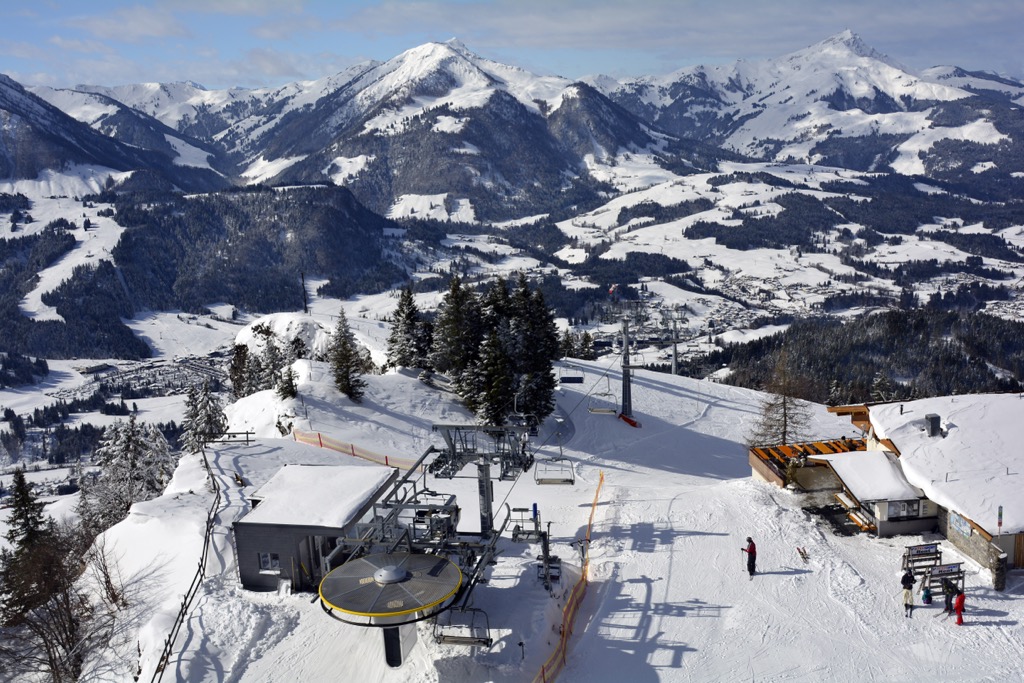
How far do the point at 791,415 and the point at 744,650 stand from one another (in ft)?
88.0

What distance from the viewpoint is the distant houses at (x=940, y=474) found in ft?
78.5

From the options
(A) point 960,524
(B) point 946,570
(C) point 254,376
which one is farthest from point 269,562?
(C) point 254,376

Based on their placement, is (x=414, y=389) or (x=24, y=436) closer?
(x=414, y=389)

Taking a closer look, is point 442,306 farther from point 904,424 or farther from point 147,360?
point 147,360

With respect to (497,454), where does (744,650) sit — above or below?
below

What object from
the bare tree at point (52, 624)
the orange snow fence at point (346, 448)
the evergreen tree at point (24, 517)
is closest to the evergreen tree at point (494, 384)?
the orange snow fence at point (346, 448)

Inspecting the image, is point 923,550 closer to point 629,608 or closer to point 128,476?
point 629,608

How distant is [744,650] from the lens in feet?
67.4

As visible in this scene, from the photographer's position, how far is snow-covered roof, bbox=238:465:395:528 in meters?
25.2

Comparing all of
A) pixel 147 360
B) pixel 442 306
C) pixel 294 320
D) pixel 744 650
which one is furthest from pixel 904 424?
pixel 147 360

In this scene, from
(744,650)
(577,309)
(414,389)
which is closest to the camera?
(744,650)

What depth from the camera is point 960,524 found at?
24984 millimetres

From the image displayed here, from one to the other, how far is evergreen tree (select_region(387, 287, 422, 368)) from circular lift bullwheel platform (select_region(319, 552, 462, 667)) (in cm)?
3773

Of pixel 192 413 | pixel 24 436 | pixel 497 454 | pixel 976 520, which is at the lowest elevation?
pixel 24 436
